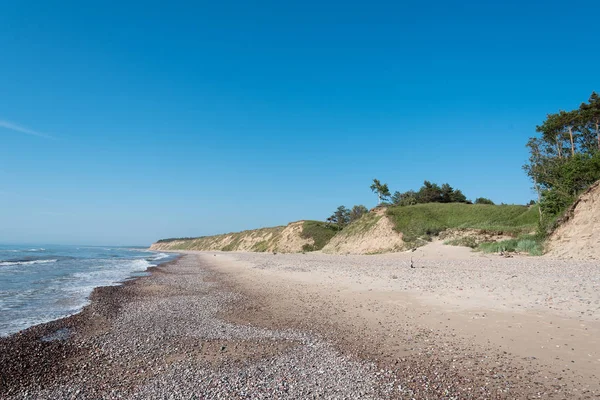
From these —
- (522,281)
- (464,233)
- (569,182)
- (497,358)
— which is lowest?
(497,358)

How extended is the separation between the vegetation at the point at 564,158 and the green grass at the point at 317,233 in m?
38.4

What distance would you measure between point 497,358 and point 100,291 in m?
19.8

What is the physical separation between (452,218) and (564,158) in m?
14.3

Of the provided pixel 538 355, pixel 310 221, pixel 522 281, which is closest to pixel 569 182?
pixel 522 281

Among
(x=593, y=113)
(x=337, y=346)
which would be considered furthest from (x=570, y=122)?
(x=337, y=346)

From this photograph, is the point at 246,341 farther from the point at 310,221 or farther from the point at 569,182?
the point at 310,221

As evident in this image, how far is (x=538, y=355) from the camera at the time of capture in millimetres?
7223

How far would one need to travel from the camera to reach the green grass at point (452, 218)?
40562 millimetres

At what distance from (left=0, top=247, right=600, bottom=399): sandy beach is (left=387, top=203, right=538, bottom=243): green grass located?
1015 inches

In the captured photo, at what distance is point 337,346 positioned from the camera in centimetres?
873

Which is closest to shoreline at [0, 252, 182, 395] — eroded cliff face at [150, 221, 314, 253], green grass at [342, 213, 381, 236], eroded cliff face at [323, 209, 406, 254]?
eroded cliff face at [323, 209, 406, 254]

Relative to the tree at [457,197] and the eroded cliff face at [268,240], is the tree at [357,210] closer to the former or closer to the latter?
the eroded cliff face at [268,240]

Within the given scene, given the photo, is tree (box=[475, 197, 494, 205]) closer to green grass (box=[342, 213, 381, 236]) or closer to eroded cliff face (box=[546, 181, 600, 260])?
green grass (box=[342, 213, 381, 236])

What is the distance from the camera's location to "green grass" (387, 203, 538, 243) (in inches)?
1597
